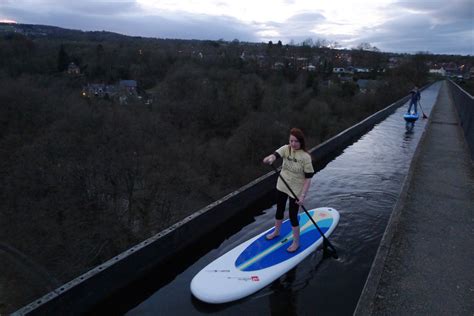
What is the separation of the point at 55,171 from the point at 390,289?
74.5 feet

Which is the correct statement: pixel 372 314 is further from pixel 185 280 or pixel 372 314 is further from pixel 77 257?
pixel 77 257

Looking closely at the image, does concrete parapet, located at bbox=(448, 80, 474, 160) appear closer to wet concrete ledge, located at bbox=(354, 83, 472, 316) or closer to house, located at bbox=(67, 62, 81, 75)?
wet concrete ledge, located at bbox=(354, 83, 472, 316)

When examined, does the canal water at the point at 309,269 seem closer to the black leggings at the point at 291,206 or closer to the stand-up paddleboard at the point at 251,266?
the stand-up paddleboard at the point at 251,266

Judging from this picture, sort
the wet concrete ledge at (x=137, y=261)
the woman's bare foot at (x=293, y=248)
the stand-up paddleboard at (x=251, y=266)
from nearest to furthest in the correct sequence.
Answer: the wet concrete ledge at (x=137, y=261) → the stand-up paddleboard at (x=251, y=266) → the woman's bare foot at (x=293, y=248)

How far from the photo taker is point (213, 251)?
24.1 feet

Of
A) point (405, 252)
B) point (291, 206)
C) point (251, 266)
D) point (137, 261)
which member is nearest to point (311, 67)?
point (405, 252)

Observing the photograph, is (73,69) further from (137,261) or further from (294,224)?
(294,224)

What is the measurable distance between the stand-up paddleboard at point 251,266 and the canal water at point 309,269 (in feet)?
0.59

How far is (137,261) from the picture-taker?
6117mm

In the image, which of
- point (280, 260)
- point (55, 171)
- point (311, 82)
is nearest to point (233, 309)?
point (280, 260)

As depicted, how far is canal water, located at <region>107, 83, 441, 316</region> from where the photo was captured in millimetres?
5621

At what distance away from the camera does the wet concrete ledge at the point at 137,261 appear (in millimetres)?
4938

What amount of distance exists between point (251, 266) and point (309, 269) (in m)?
1.11

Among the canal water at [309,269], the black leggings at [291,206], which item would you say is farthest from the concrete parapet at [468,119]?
the black leggings at [291,206]
